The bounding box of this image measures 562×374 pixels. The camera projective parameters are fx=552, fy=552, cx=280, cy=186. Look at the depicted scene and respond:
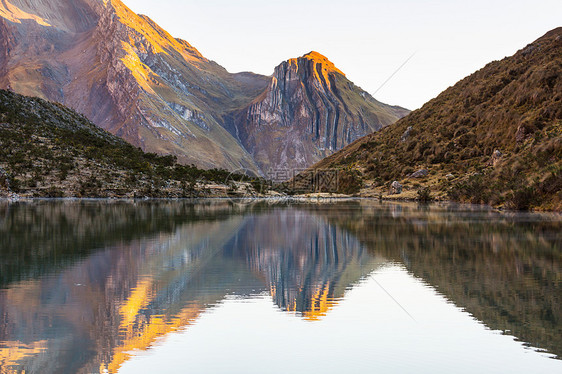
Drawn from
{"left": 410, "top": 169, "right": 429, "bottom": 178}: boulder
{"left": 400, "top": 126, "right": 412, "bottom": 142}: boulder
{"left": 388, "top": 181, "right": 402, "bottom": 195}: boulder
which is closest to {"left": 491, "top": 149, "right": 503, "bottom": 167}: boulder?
{"left": 410, "top": 169, "right": 429, "bottom": 178}: boulder

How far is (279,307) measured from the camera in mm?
13383

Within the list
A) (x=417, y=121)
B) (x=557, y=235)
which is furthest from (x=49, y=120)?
(x=557, y=235)

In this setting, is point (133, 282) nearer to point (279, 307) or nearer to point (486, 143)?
point (279, 307)

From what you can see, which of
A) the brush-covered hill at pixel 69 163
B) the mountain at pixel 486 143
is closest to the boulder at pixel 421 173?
the mountain at pixel 486 143

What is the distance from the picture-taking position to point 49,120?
4483 inches

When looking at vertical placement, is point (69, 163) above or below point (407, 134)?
below

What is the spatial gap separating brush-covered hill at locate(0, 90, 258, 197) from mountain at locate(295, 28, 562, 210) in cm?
3936

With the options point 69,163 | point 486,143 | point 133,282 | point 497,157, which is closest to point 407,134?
point 486,143

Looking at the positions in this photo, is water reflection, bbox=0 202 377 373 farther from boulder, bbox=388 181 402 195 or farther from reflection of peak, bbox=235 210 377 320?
boulder, bbox=388 181 402 195

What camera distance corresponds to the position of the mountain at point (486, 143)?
203ft

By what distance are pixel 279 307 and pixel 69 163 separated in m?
88.9

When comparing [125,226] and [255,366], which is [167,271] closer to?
[255,366]

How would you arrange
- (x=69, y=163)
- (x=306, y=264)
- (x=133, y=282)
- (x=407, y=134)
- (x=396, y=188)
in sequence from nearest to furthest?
(x=133, y=282), (x=306, y=264), (x=69, y=163), (x=396, y=188), (x=407, y=134)

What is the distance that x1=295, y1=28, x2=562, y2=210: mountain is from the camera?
6175 centimetres
